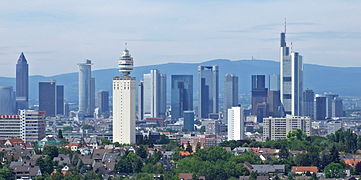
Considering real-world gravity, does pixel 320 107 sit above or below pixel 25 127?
above

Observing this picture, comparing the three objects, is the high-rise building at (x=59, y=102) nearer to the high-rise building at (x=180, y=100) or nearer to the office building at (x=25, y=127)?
the high-rise building at (x=180, y=100)

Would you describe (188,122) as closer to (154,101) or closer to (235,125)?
(235,125)

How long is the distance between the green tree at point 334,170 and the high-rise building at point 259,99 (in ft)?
334

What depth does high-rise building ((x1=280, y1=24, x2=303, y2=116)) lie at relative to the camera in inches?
7131

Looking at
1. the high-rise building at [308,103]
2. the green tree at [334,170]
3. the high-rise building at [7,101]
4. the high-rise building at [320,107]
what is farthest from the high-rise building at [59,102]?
the green tree at [334,170]

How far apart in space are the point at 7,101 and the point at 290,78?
43.3 metres

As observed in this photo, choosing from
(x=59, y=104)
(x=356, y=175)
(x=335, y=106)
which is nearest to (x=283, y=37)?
(x=335, y=106)

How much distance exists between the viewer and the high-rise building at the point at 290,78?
18112 centimetres

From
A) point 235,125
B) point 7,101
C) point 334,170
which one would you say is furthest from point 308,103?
point 334,170

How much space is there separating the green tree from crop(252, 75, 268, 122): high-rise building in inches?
4004

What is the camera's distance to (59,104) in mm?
193875

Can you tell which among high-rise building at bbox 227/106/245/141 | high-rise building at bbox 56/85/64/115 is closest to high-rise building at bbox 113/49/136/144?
high-rise building at bbox 227/106/245/141

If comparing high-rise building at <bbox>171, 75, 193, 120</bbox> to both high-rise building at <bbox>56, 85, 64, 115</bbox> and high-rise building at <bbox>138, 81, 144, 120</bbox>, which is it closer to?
high-rise building at <bbox>138, 81, 144, 120</bbox>

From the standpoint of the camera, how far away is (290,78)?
18775 cm
